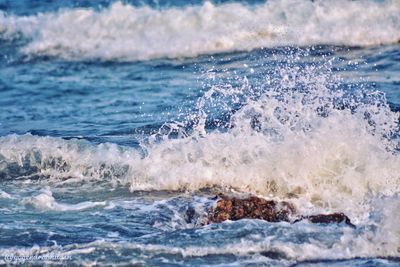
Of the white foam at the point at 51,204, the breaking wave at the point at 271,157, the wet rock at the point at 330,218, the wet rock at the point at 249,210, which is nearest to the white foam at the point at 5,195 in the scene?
the white foam at the point at 51,204

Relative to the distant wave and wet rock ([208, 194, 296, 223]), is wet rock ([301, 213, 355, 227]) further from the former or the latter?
the distant wave

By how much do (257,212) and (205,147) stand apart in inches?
66.7

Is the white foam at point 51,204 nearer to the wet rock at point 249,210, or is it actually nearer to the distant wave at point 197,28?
the wet rock at point 249,210

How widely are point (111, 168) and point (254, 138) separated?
136cm

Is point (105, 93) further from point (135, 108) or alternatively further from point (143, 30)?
point (143, 30)

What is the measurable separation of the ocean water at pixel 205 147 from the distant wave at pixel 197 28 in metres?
0.07

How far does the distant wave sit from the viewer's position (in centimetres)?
1430

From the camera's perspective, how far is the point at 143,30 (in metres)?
16.3

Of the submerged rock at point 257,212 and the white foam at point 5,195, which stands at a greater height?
the submerged rock at point 257,212

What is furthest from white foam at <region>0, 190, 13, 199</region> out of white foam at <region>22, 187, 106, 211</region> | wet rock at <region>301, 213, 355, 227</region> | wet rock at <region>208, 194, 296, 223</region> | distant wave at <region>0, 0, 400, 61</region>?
distant wave at <region>0, 0, 400, 61</region>

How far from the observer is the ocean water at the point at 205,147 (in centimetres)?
579

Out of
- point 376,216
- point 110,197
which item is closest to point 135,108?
point 110,197

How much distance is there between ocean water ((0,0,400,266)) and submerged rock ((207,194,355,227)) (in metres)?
0.10

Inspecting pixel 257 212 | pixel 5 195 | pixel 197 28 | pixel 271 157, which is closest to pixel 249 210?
pixel 257 212
